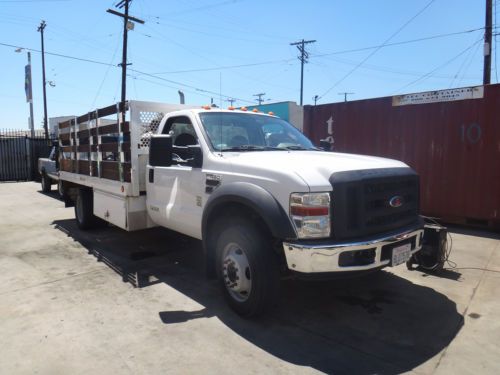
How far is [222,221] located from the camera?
395cm

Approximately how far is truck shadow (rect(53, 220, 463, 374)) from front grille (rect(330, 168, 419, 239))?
891 millimetres

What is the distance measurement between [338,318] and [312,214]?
49.0 inches

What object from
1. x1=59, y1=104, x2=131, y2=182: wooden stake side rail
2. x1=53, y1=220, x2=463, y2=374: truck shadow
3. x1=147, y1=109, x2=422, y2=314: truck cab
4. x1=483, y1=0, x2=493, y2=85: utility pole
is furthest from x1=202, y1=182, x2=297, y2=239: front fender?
x1=483, y1=0, x2=493, y2=85: utility pole

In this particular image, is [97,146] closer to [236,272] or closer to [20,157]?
[236,272]

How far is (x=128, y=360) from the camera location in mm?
3096

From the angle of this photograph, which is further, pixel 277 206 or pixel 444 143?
pixel 444 143

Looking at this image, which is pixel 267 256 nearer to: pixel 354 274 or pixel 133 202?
pixel 354 274

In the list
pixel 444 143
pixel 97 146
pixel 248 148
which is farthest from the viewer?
pixel 444 143

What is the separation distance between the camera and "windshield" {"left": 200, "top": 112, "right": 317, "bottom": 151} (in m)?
4.43

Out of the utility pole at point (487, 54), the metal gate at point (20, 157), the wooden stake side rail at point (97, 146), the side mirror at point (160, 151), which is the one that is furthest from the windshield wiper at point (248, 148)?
the metal gate at point (20, 157)

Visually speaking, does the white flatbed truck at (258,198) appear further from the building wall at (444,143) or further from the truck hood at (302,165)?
the building wall at (444,143)

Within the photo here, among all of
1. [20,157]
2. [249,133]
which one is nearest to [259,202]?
[249,133]

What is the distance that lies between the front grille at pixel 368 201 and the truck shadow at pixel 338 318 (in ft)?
2.92

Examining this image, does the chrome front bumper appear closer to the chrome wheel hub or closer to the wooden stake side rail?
the chrome wheel hub
